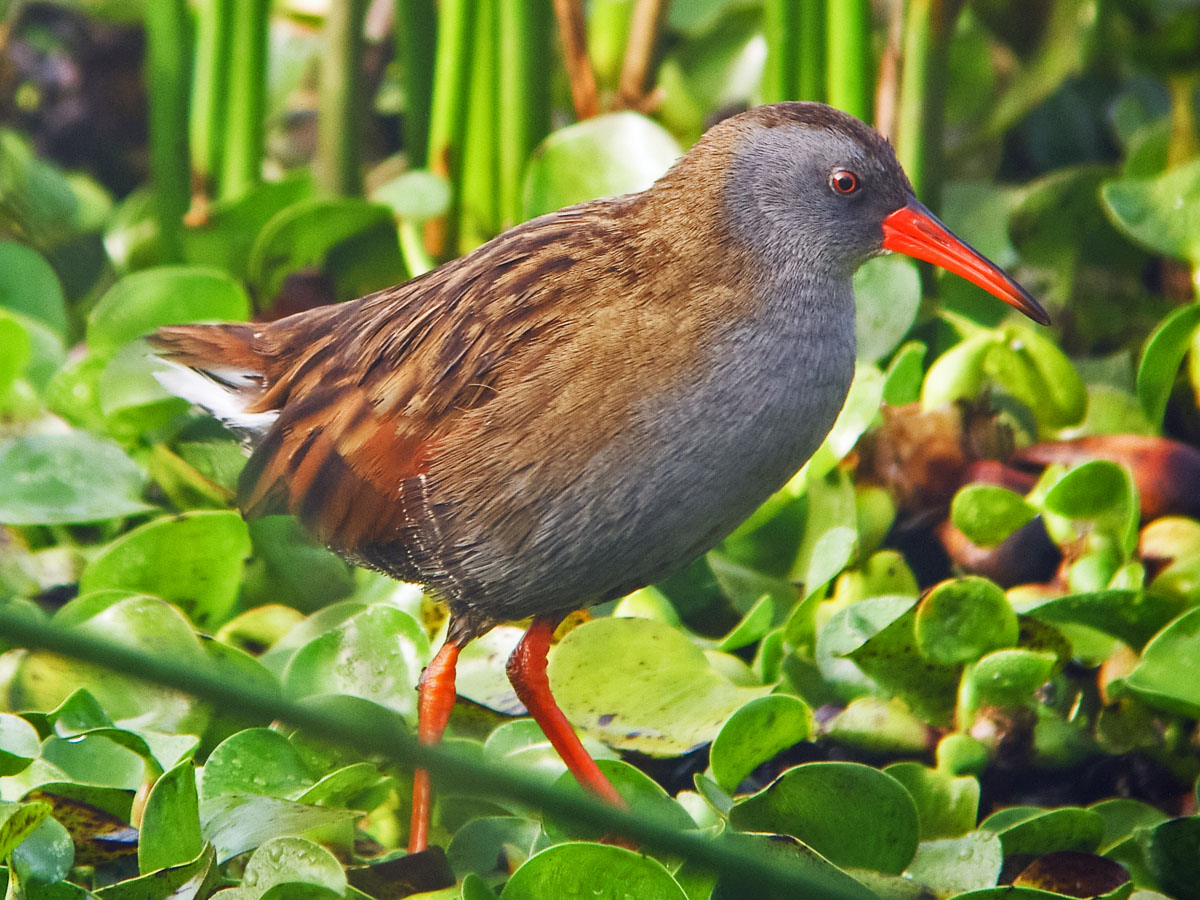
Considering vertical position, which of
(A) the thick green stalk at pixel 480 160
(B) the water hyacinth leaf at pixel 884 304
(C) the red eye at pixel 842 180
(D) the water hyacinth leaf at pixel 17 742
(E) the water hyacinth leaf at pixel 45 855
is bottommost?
(E) the water hyacinth leaf at pixel 45 855

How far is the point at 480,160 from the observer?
2.47 meters

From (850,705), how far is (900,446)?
0.51m

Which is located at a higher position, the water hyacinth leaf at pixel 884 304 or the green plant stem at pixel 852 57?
the green plant stem at pixel 852 57

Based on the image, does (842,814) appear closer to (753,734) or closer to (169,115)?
(753,734)

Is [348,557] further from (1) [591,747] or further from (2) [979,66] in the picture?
(2) [979,66]

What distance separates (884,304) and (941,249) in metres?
0.66

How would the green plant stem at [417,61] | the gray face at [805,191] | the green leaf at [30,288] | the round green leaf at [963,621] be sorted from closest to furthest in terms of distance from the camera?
the gray face at [805,191]
the round green leaf at [963,621]
the green leaf at [30,288]
the green plant stem at [417,61]

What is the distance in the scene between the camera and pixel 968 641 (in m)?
1.57

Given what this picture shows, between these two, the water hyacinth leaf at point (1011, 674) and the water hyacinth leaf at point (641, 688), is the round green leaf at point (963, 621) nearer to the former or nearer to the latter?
the water hyacinth leaf at point (1011, 674)

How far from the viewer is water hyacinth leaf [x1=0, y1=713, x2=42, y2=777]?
1.39 metres

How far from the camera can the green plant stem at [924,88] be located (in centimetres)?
221

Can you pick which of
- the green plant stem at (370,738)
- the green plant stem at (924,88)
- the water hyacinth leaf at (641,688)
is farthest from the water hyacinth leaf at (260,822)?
the green plant stem at (924,88)

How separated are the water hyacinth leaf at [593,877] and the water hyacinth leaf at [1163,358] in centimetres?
112

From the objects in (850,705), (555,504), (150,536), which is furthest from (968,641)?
(150,536)
